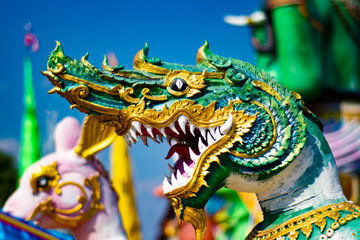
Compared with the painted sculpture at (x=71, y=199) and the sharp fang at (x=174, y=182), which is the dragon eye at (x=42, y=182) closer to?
the painted sculpture at (x=71, y=199)

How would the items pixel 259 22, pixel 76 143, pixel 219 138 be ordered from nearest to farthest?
pixel 219 138 < pixel 76 143 < pixel 259 22

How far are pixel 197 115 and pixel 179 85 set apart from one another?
11 cm

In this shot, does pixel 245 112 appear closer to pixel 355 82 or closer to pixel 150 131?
pixel 150 131

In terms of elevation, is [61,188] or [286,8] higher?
[286,8]

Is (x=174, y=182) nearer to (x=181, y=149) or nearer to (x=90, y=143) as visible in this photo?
(x=181, y=149)

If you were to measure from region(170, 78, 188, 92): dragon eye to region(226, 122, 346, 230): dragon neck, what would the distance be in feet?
1.03

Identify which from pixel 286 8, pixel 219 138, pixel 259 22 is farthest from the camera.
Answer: pixel 259 22

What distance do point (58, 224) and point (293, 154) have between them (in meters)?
2.34

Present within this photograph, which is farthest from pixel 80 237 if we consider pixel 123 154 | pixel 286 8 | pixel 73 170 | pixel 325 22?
pixel 325 22

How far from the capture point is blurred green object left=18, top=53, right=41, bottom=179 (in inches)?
263

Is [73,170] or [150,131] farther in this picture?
[73,170]

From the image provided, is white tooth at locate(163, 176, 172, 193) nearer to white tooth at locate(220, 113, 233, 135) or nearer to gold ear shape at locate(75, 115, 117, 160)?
white tooth at locate(220, 113, 233, 135)

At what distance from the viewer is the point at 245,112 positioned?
5.57 feet

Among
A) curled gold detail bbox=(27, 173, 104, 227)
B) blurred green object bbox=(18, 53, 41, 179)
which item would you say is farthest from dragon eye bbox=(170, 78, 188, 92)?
blurred green object bbox=(18, 53, 41, 179)
